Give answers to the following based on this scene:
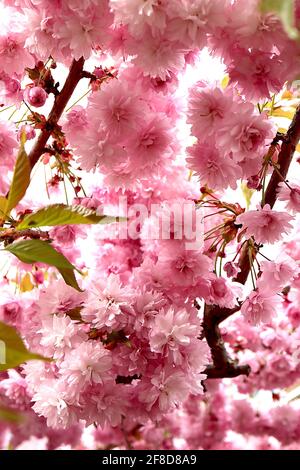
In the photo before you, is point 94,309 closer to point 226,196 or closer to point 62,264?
point 62,264

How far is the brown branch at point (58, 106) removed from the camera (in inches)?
45.8

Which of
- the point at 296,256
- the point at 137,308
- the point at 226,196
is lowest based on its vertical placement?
the point at 137,308

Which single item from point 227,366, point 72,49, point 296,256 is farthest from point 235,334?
point 72,49

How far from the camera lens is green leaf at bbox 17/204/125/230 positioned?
2.47 ft

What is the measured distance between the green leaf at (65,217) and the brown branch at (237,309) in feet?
1.50

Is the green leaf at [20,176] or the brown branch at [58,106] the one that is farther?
the brown branch at [58,106]

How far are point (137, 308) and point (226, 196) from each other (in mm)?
418

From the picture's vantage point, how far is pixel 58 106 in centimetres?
119

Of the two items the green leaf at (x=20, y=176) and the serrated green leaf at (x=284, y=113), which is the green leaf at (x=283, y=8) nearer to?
the green leaf at (x=20, y=176)

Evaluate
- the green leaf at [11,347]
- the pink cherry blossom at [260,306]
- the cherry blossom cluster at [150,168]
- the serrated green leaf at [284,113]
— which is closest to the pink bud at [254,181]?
the cherry blossom cluster at [150,168]

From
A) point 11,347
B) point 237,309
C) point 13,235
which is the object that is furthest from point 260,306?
point 11,347

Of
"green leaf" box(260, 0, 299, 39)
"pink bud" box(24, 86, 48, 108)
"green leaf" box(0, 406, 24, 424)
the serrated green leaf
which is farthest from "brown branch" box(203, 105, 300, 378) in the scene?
"green leaf" box(0, 406, 24, 424)

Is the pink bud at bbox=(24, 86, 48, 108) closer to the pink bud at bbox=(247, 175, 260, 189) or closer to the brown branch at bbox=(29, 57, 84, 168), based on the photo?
the brown branch at bbox=(29, 57, 84, 168)
